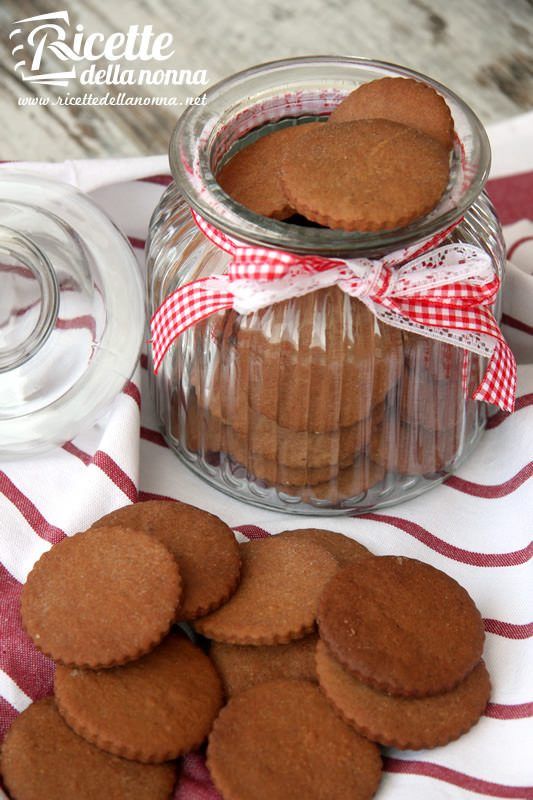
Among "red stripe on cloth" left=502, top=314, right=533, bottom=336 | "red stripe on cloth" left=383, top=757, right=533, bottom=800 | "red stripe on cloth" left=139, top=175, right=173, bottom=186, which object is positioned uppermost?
"red stripe on cloth" left=139, top=175, right=173, bottom=186

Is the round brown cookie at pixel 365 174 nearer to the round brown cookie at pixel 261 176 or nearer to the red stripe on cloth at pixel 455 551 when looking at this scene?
the round brown cookie at pixel 261 176

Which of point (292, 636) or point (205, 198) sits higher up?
point (205, 198)

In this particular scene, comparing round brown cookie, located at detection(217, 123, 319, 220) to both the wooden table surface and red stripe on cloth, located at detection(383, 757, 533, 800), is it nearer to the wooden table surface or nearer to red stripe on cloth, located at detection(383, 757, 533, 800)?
red stripe on cloth, located at detection(383, 757, 533, 800)

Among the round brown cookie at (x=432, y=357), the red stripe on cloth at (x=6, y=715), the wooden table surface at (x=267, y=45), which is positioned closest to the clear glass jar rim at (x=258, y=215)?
the round brown cookie at (x=432, y=357)

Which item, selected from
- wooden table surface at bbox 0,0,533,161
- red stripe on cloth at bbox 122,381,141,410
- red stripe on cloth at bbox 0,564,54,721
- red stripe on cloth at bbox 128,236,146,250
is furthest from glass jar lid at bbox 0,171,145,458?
wooden table surface at bbox 0,0,533,161

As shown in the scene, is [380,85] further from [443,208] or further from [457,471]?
[457,471]

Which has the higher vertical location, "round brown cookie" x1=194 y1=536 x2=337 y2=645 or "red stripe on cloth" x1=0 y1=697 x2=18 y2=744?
"red stripe on cloth" x1=0 y1=697 x2=18 y2=744

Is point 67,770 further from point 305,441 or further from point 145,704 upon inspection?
point 305,441

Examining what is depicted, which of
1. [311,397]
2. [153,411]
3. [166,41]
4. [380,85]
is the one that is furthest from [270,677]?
[166,41]
